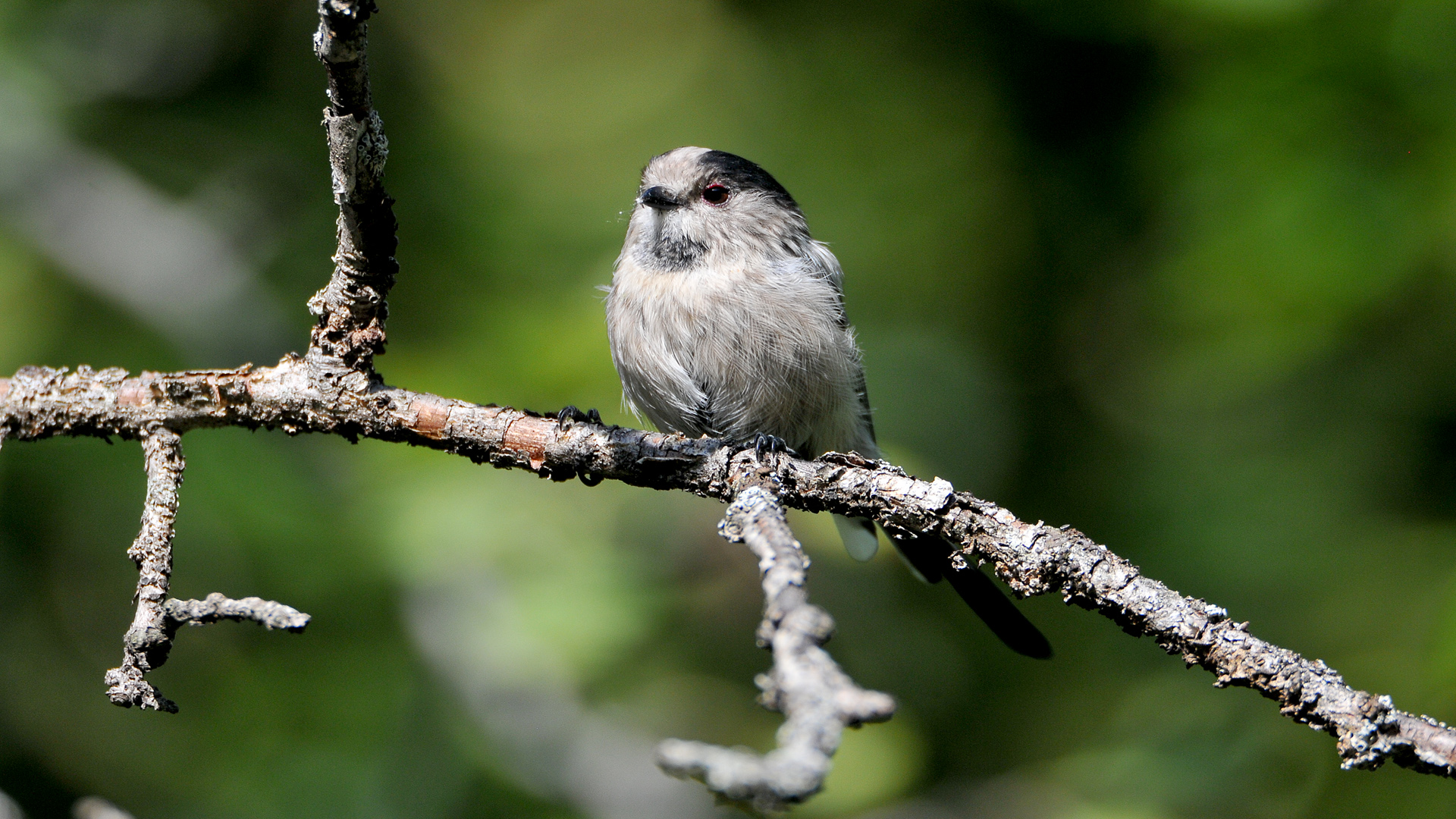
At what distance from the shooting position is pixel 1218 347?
4.41 m

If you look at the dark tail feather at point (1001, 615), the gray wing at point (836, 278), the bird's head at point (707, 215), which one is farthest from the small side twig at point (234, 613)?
the gray wing at point (836, 278)

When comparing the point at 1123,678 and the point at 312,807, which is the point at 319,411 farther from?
the point at 1123,678

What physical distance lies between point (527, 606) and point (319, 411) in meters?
1.37

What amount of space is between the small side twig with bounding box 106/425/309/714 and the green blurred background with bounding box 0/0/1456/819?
56.7 inches

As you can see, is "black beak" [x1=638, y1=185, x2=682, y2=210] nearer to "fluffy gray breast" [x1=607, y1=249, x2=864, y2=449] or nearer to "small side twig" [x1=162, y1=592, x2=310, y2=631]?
"fluffy gray breast" [x1=607, y1=249, x2=864, y2=449]

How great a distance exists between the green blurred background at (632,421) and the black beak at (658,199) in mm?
510

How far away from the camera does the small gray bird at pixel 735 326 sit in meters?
3.77

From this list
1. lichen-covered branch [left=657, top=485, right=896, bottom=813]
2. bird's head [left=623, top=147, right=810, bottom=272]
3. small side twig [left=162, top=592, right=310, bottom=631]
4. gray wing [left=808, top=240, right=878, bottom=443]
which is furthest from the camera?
gray wing [left=808, top=240, right=878, bottom=443]

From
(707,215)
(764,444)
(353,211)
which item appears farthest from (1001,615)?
(353,211)

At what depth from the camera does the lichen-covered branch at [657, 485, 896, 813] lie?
1.17 metres

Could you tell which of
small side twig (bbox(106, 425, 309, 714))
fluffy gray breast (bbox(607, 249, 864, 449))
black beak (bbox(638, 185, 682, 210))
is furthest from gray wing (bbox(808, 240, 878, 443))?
small side twig (bbox(106, 425, 309, 714))

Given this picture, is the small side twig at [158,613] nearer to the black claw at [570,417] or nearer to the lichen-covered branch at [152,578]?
the lichen-covered branch at [152,578]

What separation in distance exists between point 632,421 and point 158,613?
7.73 ft

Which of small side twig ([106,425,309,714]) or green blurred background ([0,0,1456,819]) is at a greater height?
green blurred background ([0,0,1456,819])
